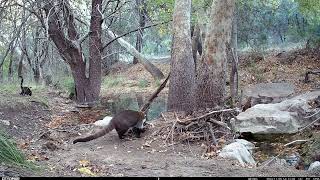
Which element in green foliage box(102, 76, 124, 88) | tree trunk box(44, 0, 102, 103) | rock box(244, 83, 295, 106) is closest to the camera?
rock box(244, 83, 295, 106)

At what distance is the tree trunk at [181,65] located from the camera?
11.2 metres

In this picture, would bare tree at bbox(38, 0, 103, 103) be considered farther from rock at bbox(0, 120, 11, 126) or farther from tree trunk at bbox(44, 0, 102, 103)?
rock at bbox(0, 120, 11, 126)

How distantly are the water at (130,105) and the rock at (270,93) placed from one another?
3169 millimetres

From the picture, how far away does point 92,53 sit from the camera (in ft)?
49.8

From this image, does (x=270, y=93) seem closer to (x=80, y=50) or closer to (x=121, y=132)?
(x=80, y=50)

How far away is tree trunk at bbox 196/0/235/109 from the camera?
9.92 meters

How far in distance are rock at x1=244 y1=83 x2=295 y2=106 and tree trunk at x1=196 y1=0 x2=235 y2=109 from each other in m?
3.42

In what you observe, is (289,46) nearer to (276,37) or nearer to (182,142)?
(276,37)

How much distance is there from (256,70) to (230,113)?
38.2 ft

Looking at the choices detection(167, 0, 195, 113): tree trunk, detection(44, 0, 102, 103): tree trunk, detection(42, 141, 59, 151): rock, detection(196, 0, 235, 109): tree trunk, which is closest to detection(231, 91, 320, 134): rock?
detection(196, 0, 235, 109): tree trunk

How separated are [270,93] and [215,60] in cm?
489

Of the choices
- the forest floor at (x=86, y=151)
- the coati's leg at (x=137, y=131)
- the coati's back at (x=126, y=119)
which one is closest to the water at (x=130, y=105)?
the forest floor at (x=86, y=151)

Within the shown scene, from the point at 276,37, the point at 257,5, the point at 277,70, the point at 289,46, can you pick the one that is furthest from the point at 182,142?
the point at 276,37

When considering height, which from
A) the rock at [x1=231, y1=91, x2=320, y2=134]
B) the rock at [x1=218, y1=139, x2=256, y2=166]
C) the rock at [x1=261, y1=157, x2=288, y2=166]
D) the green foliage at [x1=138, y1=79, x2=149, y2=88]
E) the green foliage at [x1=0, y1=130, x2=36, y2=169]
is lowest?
the rock at [x1=261, y1=157, x2=288, y2=166]
